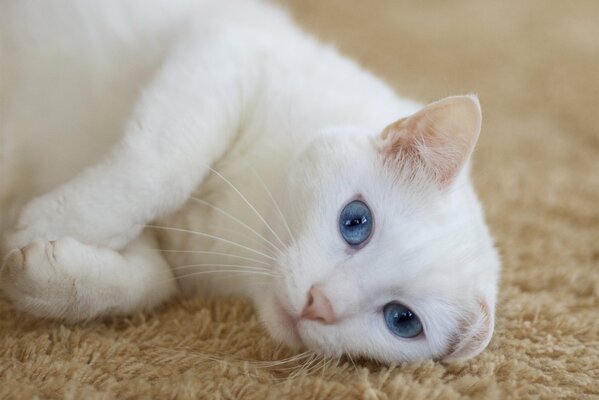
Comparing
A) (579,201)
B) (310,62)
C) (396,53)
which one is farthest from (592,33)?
(310,62)

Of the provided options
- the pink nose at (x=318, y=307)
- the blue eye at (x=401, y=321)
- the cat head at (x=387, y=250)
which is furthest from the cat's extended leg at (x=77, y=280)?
the blue eye at (x=401, y=321)

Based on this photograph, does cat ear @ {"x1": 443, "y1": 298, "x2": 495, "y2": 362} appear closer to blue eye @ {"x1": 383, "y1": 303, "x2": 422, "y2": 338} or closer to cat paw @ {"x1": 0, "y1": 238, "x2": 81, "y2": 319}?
blue eye @ {"x1": 383, "y1": 303, "x2": 422, "y2": 338}

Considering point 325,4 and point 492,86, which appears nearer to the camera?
point 492,86

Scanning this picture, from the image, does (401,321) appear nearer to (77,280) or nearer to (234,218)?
(234,218)

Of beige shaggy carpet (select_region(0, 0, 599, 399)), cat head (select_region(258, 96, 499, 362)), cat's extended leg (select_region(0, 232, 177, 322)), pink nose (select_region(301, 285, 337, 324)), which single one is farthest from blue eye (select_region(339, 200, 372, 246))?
cat's extended leg (select_region(0, 232, 177, 322))

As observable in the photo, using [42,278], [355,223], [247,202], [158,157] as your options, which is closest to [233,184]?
[247,202]

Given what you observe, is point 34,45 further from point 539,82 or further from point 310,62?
point 539,82

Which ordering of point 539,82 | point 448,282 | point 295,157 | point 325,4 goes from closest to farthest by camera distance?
point 448,282 < point 295,157 < point 539,82 < point 325,4
